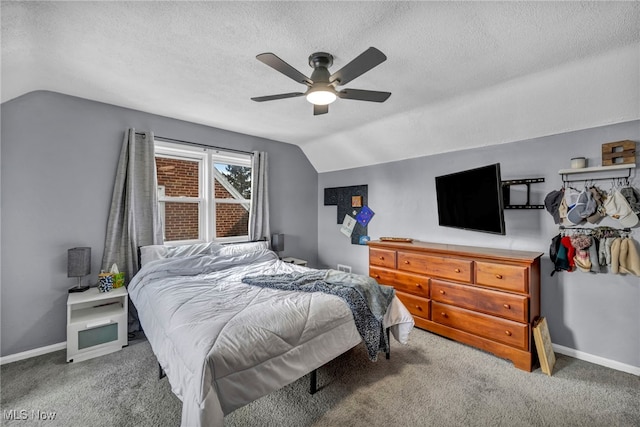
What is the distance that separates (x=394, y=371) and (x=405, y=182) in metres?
2.47

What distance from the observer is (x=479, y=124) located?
3.02m

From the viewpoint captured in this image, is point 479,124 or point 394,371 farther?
point 479,124

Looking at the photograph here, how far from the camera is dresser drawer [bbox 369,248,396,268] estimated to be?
3.43 meters

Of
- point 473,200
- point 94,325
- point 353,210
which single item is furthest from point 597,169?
point 94,325

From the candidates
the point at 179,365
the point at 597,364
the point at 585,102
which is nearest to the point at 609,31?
the point at 585,102

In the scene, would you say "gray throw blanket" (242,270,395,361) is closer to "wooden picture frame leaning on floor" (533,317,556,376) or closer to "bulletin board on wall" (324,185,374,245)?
"wooden picture frame leaning on floor" (533,317,556,376)

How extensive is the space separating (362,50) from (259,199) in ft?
8.91

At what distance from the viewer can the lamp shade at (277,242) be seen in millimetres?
4309

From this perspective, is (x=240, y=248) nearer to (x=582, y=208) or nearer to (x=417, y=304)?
(x=417, y=304)

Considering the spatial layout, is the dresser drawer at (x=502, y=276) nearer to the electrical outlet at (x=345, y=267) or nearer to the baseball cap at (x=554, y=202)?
the baseball cap at (x=554, y=202)

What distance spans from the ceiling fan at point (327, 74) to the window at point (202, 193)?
6.89ft

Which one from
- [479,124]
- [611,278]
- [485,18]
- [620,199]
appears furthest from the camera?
[479,124]

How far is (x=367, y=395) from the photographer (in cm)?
207

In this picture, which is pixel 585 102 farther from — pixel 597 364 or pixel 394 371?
pixel 394 371
